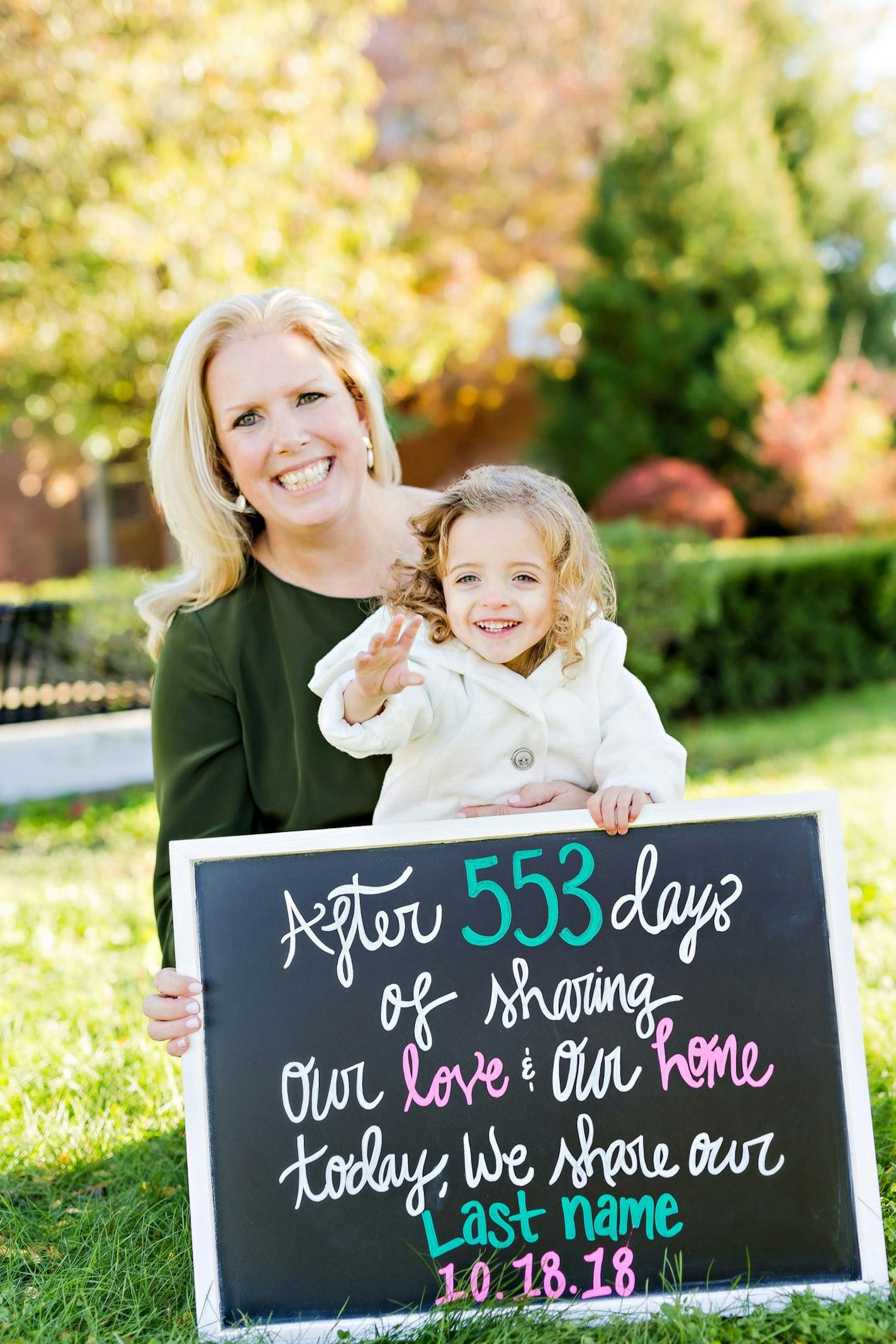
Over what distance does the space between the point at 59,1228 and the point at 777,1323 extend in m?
1.45

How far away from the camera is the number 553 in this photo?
204 centimetres

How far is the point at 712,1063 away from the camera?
202cm

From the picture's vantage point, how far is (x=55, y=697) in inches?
331

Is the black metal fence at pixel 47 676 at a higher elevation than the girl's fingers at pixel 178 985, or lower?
higher

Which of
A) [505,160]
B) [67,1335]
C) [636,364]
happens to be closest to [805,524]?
[636,364]

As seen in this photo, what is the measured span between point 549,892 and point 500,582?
556mm

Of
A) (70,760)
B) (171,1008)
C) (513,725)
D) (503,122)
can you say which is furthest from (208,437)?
(503,122)

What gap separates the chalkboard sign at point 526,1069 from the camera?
1.98 metres

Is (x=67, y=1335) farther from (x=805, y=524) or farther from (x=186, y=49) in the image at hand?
(x=805, y=524)

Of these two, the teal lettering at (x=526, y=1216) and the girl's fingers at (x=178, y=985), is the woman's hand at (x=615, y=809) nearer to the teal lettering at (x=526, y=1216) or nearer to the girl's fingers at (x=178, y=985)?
the teal lettering at (x=526, y=1216)

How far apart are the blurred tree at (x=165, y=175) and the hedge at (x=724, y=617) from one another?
6.18 ft

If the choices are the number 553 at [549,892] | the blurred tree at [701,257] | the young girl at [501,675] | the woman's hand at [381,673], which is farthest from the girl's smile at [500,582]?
the blurred tree at [701,257]

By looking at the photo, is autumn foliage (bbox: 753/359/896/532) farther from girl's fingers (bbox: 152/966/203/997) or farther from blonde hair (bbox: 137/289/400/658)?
girl's fingers (bbox: 152/966/203/997)

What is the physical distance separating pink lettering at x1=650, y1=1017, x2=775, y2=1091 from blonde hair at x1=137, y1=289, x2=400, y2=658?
136 cm
